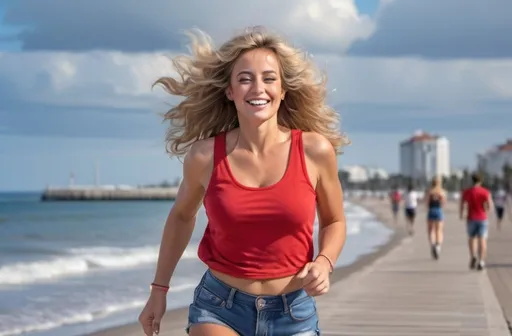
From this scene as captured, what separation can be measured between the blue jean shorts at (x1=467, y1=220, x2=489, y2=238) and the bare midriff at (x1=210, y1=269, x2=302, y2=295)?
13.9 meters

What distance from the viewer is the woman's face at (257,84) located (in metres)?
3.77

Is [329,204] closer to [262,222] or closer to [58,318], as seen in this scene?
[262,222]

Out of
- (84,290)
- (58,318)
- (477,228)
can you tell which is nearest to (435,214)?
(477,228)

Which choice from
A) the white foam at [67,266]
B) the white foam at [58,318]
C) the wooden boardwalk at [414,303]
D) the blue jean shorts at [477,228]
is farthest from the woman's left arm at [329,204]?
the white foam at [67,266]

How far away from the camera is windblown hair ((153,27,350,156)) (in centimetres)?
384

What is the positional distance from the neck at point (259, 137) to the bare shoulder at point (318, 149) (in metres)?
0.12

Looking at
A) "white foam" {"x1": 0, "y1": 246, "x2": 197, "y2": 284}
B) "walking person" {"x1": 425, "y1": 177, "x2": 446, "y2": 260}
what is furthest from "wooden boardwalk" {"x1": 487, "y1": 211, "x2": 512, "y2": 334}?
"white foam" {"x1": 0, "y1": 246, "x2": 197, "y2": 284}

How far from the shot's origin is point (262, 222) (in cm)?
367

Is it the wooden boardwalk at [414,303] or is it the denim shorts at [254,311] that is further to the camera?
the wooden boardwalk at [414,303]

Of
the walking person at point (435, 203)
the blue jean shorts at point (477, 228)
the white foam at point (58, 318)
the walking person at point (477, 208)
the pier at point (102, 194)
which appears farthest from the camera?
the pier at point (102, 194)

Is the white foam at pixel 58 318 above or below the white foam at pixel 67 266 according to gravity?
above

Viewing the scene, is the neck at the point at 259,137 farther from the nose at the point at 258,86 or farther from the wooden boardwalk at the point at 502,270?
the wooden boardwalk at the point at 502,270

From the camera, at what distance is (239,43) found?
3.82m

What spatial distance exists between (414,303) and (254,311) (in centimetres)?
926
